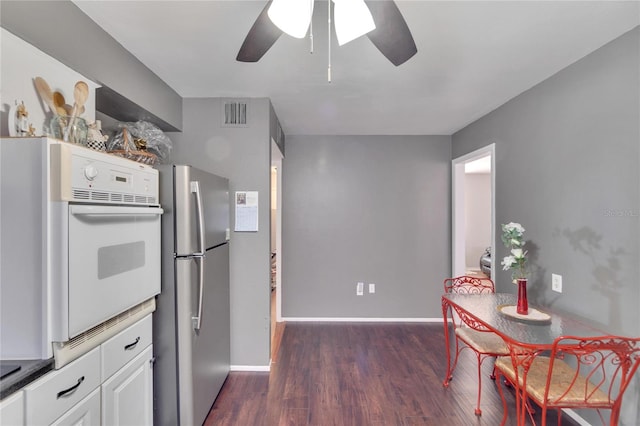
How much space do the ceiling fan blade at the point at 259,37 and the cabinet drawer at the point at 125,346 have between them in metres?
1.48

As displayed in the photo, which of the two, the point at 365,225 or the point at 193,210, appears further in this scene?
the point at 365,225

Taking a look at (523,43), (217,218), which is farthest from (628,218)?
(217,218)

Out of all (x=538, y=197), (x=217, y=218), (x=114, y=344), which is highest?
(x=538, y=197)

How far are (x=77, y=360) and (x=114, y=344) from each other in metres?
0.23

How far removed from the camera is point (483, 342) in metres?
2.25

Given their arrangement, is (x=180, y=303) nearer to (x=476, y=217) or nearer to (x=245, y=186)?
(x=245, y=186)

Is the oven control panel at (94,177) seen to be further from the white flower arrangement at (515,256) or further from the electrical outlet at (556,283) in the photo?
the electrical outlet at (556,283)

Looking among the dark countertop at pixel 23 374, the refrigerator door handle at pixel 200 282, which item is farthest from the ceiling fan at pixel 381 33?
the dark countertop at pixel 23 374

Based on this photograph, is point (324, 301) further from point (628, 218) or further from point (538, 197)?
point (628, 218)

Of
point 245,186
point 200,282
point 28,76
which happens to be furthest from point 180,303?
point 28,76

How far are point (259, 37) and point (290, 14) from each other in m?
0.23

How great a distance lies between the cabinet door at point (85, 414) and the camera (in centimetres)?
113

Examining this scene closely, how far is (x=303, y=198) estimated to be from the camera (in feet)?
13.0

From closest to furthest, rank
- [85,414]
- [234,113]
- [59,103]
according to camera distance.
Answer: [85,414] < [59,103] < [234,113]
